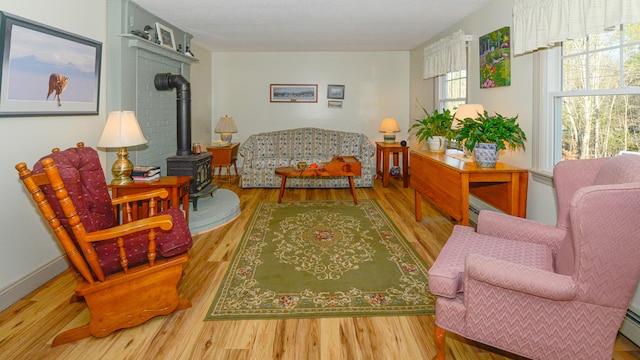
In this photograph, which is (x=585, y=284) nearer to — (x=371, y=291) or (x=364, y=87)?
(x=371, y=291)

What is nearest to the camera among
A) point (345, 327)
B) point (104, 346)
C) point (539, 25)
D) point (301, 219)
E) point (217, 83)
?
point (104, 346)

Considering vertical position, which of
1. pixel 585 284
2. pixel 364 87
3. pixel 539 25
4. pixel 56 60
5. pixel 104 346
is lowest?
pixel 104 346

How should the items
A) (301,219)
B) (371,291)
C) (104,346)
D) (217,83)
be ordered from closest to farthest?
1. (104,346)
2. (371,291)
3. (301,219)
4. (217,83)

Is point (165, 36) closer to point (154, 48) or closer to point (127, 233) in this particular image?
point (154, 48)

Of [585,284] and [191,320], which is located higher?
[585,284]

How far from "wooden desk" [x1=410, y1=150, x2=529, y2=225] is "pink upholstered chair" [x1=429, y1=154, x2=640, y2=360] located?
3.46 feet

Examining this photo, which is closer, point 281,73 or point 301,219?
point 301,219

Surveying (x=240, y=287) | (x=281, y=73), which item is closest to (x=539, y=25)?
(x=240, y=287)

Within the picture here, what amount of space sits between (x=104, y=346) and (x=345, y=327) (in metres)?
1.23

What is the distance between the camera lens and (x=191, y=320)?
2.21 m

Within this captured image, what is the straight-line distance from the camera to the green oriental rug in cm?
235

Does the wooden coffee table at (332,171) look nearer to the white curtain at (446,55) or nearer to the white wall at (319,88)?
the white curtain at (446,55)

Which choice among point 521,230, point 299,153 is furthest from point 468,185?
point 299,153

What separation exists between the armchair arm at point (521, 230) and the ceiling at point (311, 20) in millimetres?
2483
